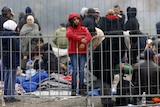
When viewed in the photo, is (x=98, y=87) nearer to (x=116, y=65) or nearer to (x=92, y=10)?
(x=116, y=65)

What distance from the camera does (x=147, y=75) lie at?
12.6 metres

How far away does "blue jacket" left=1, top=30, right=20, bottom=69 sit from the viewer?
501 inches

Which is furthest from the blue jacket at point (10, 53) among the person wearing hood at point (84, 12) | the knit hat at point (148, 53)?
the knit hat at point (148, 53)

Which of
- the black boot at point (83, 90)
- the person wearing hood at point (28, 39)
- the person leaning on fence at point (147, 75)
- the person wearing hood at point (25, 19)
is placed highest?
the person wearing hood at point (25, 19)

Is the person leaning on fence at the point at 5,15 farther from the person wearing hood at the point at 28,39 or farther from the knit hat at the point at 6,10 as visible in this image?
the person wearing hood at the point at 28,39

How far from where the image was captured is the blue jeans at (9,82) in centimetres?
1283

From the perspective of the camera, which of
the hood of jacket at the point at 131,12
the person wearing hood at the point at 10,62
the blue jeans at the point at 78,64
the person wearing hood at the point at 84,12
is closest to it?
the person wearing hood at the point at 10,62

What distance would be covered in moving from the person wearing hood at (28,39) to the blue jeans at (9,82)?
491 mm

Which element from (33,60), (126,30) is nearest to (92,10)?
(126,30)

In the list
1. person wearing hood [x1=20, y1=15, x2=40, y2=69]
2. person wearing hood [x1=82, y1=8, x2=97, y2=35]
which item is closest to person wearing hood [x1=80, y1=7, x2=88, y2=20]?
person wearing hood [x1=82, y1=8, x2=97, y2=35]

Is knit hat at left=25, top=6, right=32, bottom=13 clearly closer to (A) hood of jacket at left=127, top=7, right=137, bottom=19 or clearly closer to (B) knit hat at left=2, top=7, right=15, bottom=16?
(B) knit hat at left=2, top=7, right=15, bottom=16

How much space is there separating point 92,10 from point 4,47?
2.76 m

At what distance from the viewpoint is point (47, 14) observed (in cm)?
1380

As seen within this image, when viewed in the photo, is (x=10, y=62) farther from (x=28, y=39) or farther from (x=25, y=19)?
(x=25, y=19)
